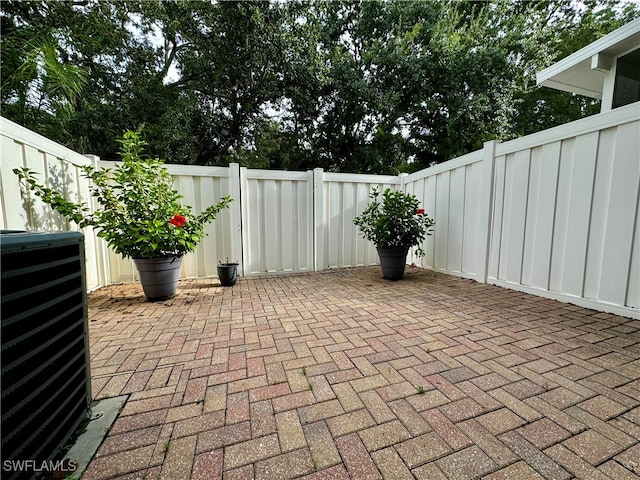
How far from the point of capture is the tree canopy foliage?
5.83 meters

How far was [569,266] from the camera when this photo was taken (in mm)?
2635

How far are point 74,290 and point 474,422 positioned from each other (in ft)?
5.71

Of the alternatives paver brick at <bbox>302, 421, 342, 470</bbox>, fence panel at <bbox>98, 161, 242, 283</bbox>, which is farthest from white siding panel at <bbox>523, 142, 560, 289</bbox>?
fence panel at <bbox>98, 161, 242, 283</bbox>

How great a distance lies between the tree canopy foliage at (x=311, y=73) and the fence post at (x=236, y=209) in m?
3.26

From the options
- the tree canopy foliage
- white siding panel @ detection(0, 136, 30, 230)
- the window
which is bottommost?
white siding panel @ detection(0, 136, 30, 230)

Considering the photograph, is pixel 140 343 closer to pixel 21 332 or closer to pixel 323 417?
pixel 21 332

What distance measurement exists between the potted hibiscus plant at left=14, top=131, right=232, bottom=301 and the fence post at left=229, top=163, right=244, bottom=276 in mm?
892

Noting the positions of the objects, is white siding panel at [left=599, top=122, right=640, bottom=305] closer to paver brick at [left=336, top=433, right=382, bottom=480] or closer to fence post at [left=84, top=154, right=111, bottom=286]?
paver brick at [left=336, top=433, right=382, bottom=480]

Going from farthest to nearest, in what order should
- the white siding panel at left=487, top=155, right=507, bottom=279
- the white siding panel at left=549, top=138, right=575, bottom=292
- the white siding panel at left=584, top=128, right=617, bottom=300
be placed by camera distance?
1. the white siding panel at left=487, top=155, right=507, bottom=279
2. the white siding panel at left=549, top=138, right=575, bottom=292
3. the white siding panel at left=584, top=128, right=617, bottom=300

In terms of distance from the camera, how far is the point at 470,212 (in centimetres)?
368

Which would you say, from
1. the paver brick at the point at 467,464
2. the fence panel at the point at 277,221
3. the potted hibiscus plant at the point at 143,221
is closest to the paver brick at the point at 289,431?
the paver brick at the point at 467,464

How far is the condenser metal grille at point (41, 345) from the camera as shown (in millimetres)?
729

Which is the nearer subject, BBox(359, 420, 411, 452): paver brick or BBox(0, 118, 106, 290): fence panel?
BBox(359, 420, 411, 452): paver brick

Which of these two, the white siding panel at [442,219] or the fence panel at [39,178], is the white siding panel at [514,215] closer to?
the white siding panel at [442,219]
